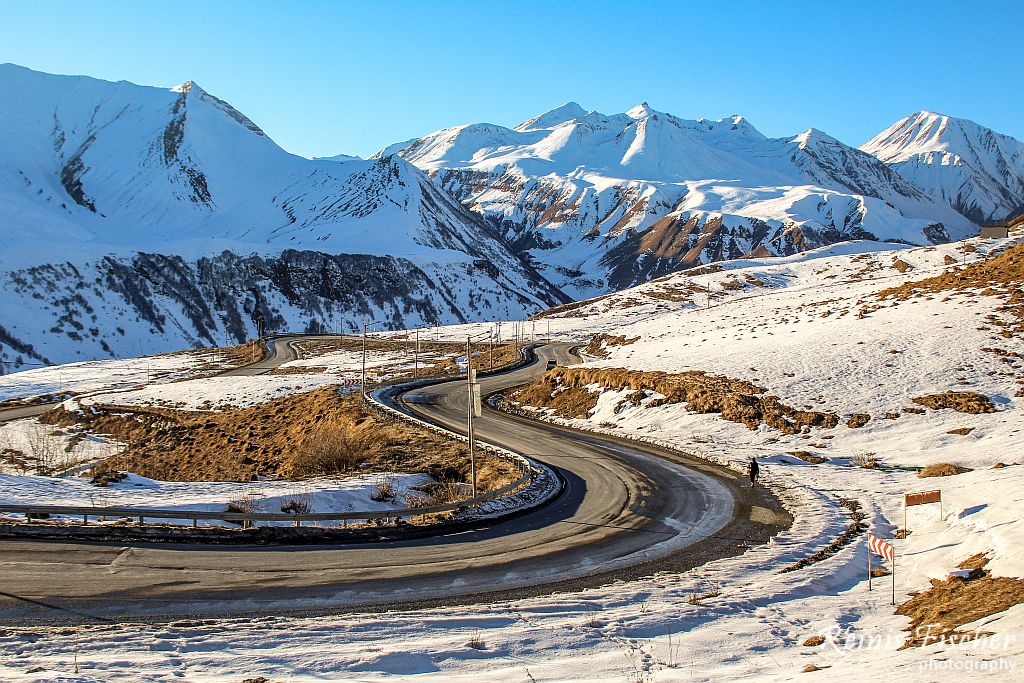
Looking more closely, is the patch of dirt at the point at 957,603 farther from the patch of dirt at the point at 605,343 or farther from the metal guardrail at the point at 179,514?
the patch of dirt at the point at 605,343

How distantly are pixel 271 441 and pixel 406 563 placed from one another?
27.8 metres

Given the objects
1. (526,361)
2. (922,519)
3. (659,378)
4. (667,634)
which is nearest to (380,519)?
(667,634)

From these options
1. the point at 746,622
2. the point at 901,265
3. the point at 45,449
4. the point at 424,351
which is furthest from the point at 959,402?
the point at 901,265

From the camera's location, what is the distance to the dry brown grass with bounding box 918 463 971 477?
80.5ft

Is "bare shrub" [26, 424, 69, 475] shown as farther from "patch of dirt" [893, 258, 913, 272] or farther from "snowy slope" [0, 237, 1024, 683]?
"patch of dirt" [893, 258, 913, 272]

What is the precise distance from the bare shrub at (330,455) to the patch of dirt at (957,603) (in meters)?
24.3

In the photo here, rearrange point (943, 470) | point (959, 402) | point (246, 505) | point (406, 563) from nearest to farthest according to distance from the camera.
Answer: point (406, 563) < point (246, 505) < point (943, 470) < point (959, 402)

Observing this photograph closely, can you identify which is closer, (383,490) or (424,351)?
(383,490)

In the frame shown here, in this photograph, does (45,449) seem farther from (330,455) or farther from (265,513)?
(265,513)

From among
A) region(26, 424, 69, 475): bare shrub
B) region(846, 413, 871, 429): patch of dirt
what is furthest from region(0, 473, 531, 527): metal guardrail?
region(26, 424, 69, 475): bare shrub

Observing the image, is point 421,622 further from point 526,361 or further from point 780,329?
point 526,361

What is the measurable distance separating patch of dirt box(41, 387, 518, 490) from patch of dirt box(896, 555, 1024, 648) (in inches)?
648

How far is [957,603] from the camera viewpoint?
11984 millimetres

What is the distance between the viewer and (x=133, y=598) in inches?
512
